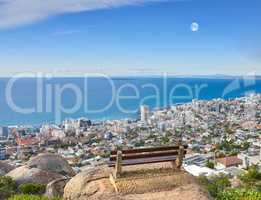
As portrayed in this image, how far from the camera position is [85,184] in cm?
618

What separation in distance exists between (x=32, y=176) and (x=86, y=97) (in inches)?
650

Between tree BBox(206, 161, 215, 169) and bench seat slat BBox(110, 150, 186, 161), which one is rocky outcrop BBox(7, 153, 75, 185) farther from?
tree BBox(206, 161, 215, 169)

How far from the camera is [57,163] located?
11422 mm

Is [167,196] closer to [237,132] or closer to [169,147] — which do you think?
[169,147]

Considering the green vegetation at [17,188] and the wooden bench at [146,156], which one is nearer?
the wooden bench at [146,156]

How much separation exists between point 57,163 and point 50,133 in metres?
16.9

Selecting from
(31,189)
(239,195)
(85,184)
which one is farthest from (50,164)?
(239,195)

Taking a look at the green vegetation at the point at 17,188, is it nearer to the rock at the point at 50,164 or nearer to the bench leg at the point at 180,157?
the rock at the point at 50,164

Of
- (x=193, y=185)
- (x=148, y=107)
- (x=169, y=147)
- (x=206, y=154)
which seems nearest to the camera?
(x=193, y=185)

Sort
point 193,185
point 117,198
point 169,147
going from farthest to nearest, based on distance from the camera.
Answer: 1. point 169,147
2. point 193,185
3. point 117,198

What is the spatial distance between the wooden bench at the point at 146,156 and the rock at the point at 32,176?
4.22 meters

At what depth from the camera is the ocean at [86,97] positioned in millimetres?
26000

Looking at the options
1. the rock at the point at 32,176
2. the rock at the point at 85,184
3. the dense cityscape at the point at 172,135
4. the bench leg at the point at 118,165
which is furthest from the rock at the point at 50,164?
the dense cityscape at the point at 172,135

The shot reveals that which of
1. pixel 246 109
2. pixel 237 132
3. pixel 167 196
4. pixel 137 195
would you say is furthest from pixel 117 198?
pixel 246 109
